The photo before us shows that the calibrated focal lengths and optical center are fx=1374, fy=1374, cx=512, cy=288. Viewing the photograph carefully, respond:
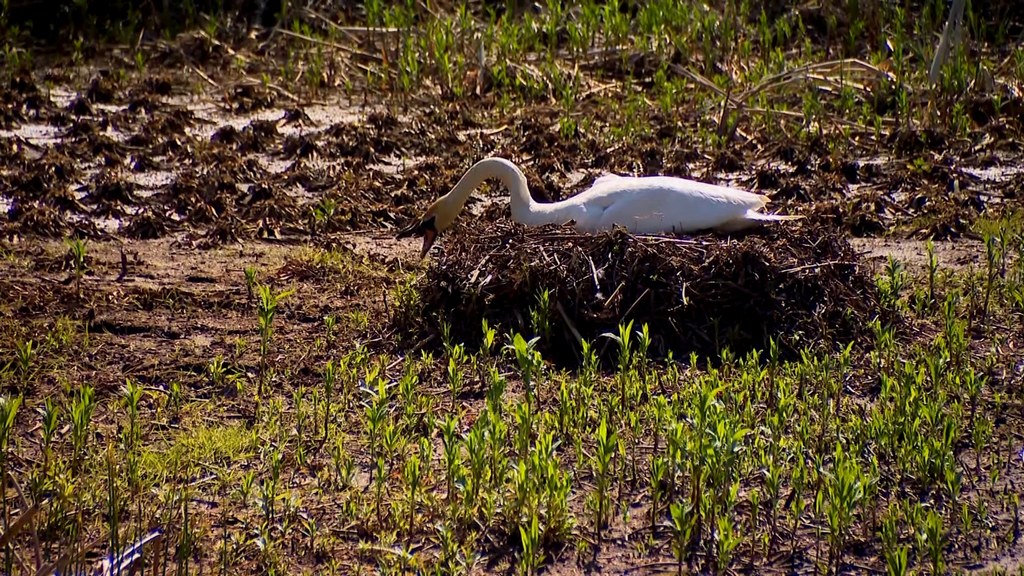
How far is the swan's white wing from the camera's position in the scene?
6941 mm

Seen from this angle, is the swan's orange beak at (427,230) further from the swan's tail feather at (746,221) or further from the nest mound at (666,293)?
the swan's tail feather at (746,221)

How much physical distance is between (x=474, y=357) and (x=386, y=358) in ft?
1.34

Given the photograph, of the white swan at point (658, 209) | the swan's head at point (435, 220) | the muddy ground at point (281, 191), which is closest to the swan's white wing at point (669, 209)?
the white swan at point (658, 209)

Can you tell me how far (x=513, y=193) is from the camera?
7.46 m

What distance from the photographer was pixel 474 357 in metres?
6.22

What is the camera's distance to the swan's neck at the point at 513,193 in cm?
730

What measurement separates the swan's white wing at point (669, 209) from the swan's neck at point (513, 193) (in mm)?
364

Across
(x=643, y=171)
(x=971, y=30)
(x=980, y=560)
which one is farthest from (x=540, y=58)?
(x=980, y=560)

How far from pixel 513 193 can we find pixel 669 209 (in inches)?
37.1

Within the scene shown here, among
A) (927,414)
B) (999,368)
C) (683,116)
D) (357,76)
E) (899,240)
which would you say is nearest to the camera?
(927,414)

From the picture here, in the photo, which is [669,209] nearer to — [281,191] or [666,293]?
[666,293]

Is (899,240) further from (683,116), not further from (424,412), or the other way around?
(424,412)

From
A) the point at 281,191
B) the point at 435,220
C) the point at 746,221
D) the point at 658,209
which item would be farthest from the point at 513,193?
the point at 281,191

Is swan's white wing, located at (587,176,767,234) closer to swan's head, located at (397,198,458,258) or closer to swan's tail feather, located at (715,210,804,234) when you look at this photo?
swan's tail feather, located at (715,210,804,234)
